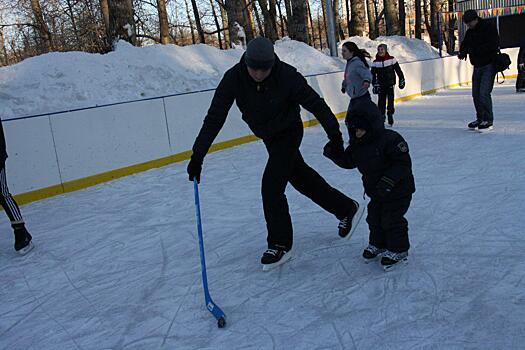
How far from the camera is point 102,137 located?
6.73 meters

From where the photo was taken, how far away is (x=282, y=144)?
3.12 m

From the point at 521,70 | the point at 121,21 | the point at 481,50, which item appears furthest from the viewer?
the point at 521,70

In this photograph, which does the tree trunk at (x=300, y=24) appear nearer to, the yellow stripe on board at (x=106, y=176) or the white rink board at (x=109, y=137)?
the yellow stripe on board at (x=106, y=176)

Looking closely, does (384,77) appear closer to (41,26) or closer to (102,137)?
(102,137)

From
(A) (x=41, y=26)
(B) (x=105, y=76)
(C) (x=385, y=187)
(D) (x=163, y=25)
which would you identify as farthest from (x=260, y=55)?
(A) (x=41, y=26)

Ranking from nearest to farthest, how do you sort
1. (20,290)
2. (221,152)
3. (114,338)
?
(114,338) → (20,290) → (221,152)

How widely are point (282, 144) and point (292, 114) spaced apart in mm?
185

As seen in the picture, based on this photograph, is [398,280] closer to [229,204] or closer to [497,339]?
[497,339]

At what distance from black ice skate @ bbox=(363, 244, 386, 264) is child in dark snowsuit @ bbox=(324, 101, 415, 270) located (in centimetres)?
8

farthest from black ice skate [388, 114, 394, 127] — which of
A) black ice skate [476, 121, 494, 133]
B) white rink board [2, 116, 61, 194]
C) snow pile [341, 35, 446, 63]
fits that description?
snow pile [341, 35, 446, 63]

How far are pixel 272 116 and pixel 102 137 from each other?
4.25 m

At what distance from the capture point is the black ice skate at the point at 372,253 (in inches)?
125

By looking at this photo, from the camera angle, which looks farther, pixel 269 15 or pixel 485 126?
pixel 269 15

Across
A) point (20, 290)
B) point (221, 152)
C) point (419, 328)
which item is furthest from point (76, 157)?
point (419, 328)
